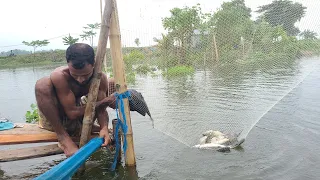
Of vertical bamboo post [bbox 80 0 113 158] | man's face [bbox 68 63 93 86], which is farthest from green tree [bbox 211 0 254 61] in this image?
man's face [bbox 68 63 93 86]

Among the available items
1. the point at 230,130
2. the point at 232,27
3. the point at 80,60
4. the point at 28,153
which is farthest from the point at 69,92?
the point at 232,27

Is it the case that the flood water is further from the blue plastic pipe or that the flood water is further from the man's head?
the man's head

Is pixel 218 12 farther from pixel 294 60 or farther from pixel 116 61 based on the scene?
pixel 116 61

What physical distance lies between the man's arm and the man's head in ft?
0.52

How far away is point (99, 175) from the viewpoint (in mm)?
4582

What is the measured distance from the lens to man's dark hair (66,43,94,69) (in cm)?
346

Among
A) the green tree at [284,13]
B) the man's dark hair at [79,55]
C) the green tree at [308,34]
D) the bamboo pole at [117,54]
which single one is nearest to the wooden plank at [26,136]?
the bamboo pole at [117,54]

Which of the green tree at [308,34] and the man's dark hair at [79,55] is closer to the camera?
the man's dark hair at [79,55]

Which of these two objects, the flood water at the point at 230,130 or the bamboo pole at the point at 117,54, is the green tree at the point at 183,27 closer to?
the flood water at the point at 230,130

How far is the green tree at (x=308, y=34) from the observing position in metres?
5.68

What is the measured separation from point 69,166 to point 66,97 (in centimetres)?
89

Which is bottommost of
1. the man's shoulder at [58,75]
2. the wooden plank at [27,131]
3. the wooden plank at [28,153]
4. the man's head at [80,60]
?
the wooden plank at [28,153]

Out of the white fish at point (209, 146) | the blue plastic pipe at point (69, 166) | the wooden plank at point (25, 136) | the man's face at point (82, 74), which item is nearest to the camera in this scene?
the blue plastic pipe at point (69, 166)

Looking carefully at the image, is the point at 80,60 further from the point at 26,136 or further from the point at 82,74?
the point at 26,136
